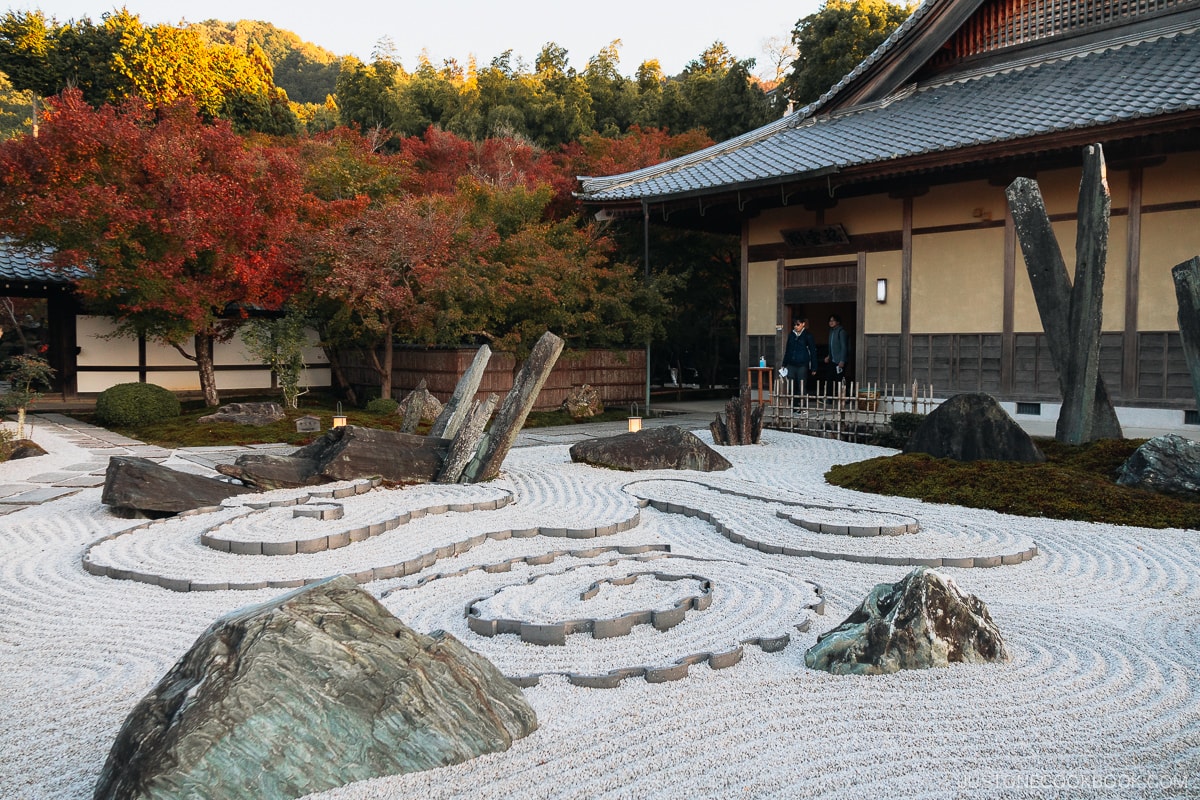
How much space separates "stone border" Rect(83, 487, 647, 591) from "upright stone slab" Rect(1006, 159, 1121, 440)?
498 centimetres

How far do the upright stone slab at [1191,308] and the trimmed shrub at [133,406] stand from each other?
12.9m

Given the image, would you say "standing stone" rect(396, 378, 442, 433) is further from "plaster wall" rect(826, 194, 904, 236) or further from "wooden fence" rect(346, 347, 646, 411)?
"plaster wall" rect(826, 194, 904, 236)

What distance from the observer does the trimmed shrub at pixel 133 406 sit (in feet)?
42.0

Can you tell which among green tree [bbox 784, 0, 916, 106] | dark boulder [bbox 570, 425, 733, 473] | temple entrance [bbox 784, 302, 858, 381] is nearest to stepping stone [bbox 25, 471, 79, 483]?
dark boulder [bbox 570, 425, 733, 473]

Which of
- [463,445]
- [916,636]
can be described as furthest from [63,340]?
[916,636]

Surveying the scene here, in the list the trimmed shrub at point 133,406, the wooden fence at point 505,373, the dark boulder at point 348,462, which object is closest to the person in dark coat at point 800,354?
the wooden fence at point 505,373

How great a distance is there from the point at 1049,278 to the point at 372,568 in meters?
7.29

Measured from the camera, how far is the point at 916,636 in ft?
11.8

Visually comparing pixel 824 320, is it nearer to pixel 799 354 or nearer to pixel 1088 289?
pixel 799 354

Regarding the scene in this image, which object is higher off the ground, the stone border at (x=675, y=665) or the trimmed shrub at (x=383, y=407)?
the trimmed shrub at (x=383, y=407)

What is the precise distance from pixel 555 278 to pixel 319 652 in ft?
39.7

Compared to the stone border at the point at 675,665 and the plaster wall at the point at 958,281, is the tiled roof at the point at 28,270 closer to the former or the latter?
the stone border at the point at 675,665

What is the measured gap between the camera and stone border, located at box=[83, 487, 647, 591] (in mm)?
4984

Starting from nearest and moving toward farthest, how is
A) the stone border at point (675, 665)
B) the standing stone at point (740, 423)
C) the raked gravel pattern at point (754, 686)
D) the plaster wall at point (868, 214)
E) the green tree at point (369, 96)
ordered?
the raked gravel pattern at point (754, 686), the stone border at point (675, 665), the standing stone at point (740, 423), the plaster wall at point (868, 214), the green tree at point (369, 96)
